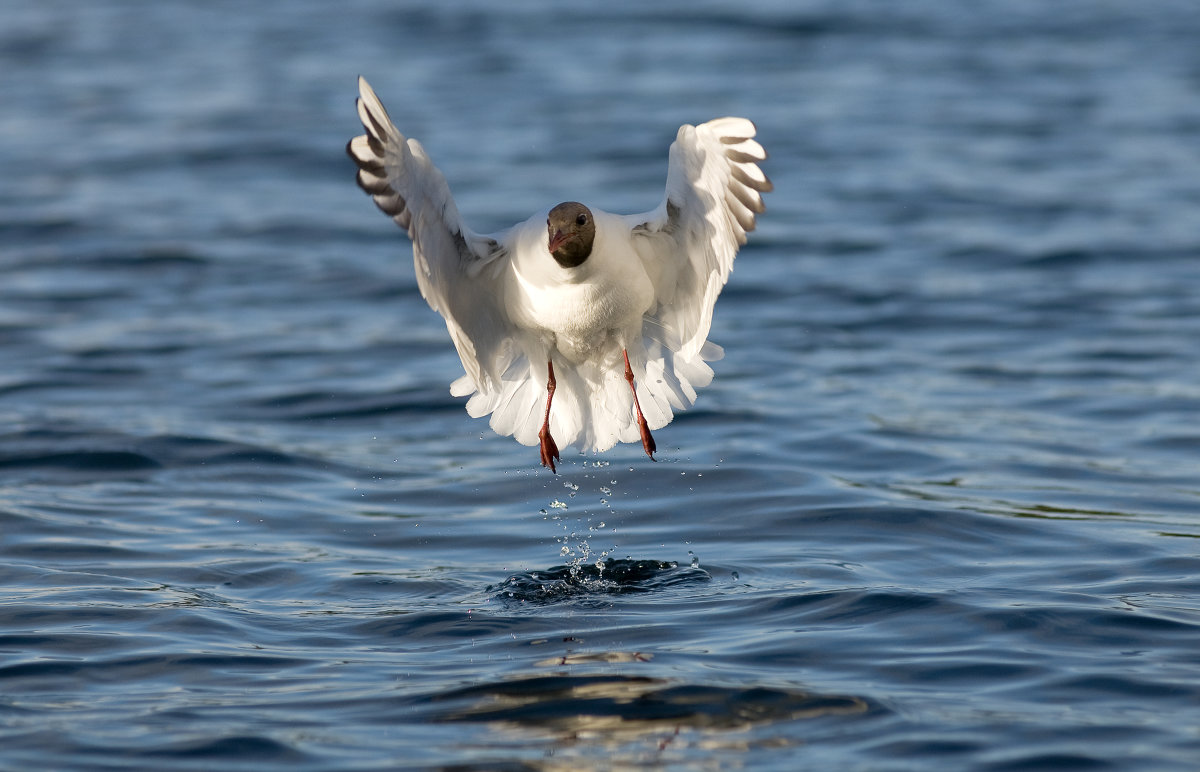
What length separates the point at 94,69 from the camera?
21.9 meters

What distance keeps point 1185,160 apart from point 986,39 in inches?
243

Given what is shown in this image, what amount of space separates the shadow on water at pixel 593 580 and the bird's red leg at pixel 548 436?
1.70 feet

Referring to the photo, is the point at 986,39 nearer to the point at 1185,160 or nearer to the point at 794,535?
the point at 1185,160

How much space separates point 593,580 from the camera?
758 cm

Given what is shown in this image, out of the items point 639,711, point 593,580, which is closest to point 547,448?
point 593,580

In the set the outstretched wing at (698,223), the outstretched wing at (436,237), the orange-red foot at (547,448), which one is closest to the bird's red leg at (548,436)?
the orange-red foot at (547,448)

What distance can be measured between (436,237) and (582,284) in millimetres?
736

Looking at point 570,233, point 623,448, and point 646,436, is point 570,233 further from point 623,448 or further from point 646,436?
point 623,448

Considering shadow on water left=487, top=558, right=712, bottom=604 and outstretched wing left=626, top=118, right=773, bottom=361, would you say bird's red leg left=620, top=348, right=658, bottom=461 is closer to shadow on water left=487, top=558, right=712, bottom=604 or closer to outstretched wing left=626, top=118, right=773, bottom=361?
outstretched wing left=626, top=118, right=773, bottom=361

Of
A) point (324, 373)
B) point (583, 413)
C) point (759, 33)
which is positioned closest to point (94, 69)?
point (759, 33)

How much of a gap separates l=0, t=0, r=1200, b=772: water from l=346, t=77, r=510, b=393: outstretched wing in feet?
3.75

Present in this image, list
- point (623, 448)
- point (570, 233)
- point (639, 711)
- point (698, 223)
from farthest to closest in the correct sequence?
point (623, 448) < point (698, 223) < point (570, 233) < point (639, 711)

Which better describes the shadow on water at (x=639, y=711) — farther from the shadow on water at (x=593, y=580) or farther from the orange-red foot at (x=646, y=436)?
the orange-red foot at (x=646, y=436)

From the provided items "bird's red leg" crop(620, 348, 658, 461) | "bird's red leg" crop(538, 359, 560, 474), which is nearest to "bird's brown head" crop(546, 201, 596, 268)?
"bird's red leg" crop(620, 348, 658, 461)
